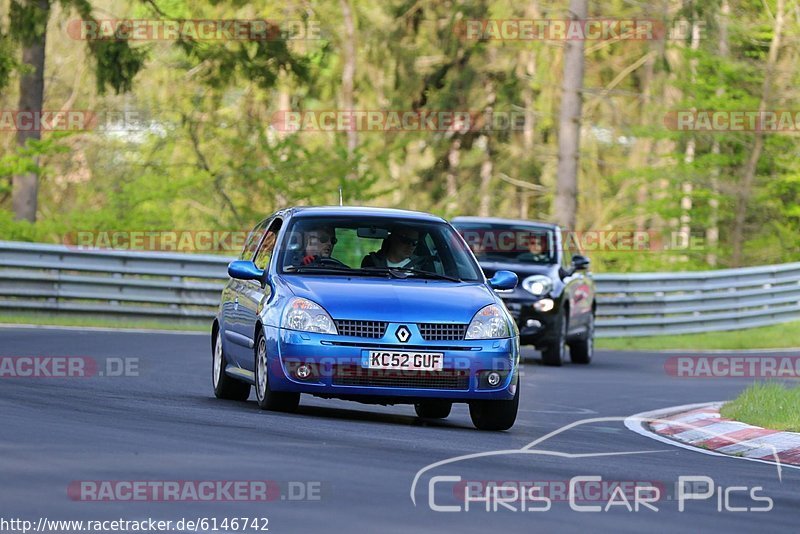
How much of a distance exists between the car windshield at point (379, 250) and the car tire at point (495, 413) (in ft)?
3.20

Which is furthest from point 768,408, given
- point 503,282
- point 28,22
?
point 28,22

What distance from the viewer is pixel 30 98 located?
33.3 metres

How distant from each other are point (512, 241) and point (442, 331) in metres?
10.9

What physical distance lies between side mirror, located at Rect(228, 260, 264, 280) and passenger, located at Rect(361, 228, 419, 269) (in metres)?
0.77

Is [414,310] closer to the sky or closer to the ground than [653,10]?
closer to the ground

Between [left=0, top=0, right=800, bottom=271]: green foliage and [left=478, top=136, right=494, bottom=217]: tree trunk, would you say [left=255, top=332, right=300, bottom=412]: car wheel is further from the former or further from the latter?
[left=478, top=136, right=494, bottom=217]: tree trunk

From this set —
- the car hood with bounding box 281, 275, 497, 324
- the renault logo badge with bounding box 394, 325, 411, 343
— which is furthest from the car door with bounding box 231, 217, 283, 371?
the renault logo badge with bounding box 394, 325, 411, 343

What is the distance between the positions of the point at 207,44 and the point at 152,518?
3121 cm

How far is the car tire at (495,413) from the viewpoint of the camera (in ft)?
39.4

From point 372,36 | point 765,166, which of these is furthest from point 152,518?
point 372,36

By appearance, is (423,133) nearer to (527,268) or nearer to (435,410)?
(527,268)

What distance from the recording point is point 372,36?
174 feet

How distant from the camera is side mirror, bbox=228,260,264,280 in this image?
12.6m

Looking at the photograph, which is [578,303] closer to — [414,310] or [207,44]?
[414,310]
